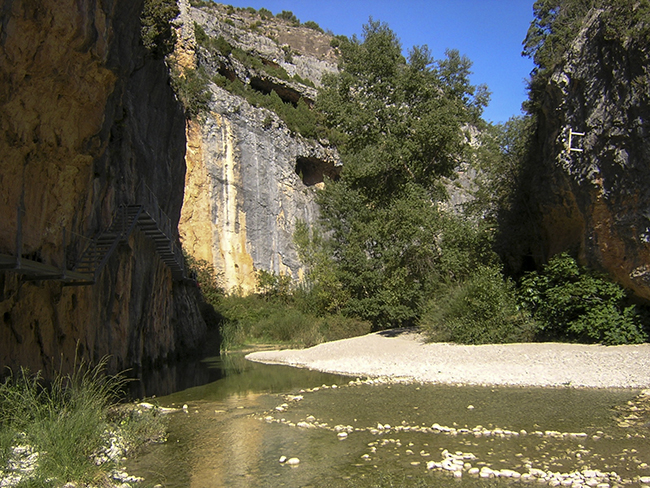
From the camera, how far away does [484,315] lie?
60.2ft

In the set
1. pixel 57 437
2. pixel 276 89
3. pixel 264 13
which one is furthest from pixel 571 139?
pixel 264 13

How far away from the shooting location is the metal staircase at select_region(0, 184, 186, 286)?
8938 mm

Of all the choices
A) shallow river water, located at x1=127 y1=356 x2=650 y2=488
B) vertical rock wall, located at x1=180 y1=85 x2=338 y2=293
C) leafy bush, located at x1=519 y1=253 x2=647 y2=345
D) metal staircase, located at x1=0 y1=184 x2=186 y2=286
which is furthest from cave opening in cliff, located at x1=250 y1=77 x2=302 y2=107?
shallow river water, located at x1=127 y1=356 x2=650 y2=488

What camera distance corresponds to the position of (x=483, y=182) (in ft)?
78.3

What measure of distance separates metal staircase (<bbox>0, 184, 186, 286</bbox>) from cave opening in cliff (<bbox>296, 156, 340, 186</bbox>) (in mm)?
23426

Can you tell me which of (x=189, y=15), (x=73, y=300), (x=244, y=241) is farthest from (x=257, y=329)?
(x=189, y=15)

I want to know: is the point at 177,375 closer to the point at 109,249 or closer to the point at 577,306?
the point at 109,249

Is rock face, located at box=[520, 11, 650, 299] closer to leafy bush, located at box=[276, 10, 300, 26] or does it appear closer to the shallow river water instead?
the shallow river water

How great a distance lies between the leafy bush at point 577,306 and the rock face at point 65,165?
12.2 m

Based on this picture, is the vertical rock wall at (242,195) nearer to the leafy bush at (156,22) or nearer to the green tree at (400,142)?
the green tree at (400,142)

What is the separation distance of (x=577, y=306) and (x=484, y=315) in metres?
→ 3.04

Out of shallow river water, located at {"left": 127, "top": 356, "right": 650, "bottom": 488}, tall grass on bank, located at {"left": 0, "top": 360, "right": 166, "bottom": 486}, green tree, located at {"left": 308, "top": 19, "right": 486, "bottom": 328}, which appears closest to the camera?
tall grass on bank, located at {"left": 0, "top": 360, "right": 166, "bottom": 486}

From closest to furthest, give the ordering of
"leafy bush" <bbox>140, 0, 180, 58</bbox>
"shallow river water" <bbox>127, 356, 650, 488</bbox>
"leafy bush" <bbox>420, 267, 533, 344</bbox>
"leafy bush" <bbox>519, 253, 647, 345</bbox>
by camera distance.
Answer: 1. "shallow river water" <bbox>127, 356, 650, 488</bbox>
2. "leafy bush" <bbox>519, 253, 647, 345</bbox>
3. "leafy bush" <bbox>140, 0, 180, 58</bbox>
4. "leafy bush" <bbox>420, 267, 533, 344</bbox>

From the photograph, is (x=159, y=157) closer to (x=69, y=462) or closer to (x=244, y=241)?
(x=69, y=462)
